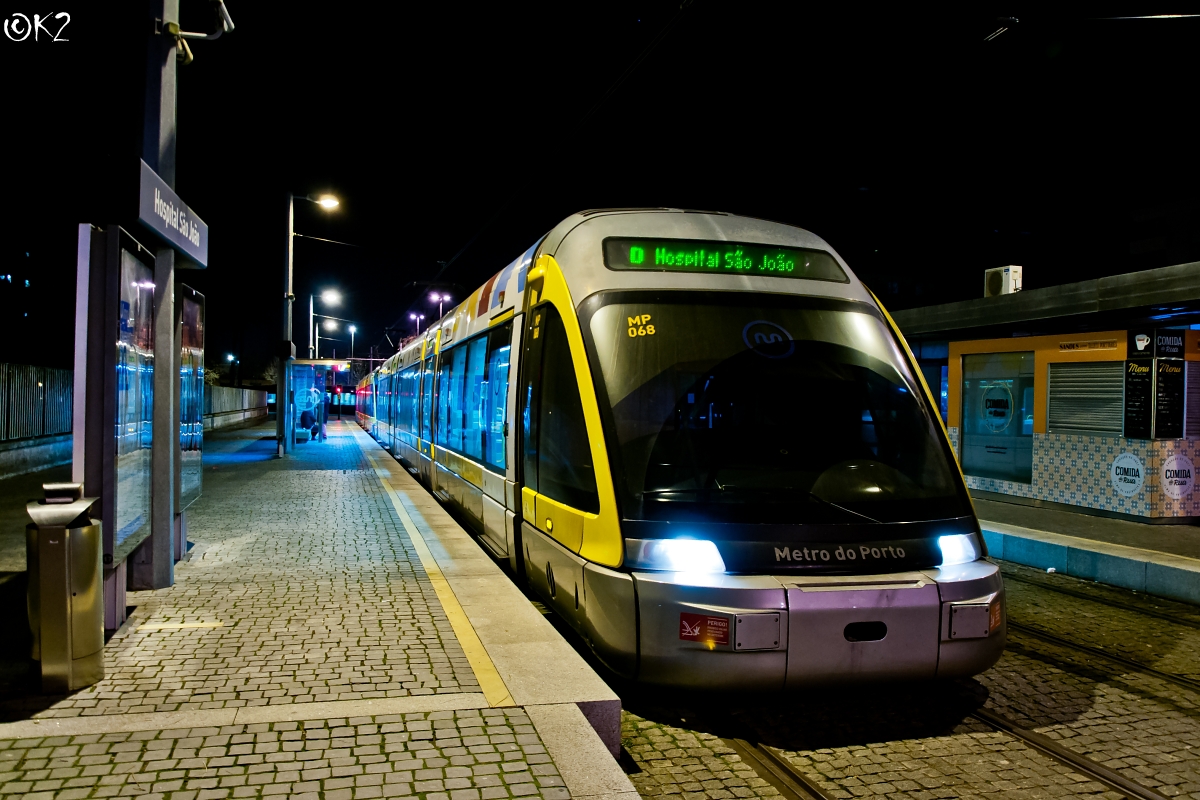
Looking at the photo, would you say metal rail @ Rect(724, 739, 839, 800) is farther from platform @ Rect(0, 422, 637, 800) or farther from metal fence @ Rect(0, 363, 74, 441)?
metal fence @ Rect(0, 363, 74, 441)

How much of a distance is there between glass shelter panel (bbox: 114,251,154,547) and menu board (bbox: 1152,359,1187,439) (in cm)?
1155

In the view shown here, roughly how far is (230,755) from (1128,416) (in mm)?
11446

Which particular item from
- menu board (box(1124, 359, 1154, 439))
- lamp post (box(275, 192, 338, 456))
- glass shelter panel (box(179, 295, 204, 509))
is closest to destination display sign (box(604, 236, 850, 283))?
glass shelter panel (box(179, 295, 204, 509))

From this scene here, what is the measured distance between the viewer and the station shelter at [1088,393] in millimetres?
10609

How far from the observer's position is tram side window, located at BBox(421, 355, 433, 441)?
13995mm

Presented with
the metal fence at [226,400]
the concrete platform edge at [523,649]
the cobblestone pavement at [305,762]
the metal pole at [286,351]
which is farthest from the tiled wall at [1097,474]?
the metal fence at [226,400]

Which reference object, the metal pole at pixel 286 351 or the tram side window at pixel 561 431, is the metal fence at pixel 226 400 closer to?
the metal pole at pixel 286 351

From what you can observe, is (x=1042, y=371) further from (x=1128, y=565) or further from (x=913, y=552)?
(x=913, y=552)

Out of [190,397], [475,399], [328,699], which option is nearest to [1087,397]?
[475,399]

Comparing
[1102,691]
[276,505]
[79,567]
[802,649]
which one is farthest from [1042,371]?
[79,567]

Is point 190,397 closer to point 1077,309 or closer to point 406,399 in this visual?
point 406,399

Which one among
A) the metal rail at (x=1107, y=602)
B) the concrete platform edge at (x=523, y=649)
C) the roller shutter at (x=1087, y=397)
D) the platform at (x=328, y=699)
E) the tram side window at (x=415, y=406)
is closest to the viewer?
the platform at (x=328, y=699)

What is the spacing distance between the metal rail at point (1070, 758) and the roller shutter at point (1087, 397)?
8.06 metres

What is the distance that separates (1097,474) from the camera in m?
11.3
